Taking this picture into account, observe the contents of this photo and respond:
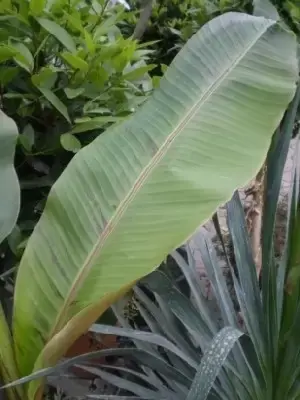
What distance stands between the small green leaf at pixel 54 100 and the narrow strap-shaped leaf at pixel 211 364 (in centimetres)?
43

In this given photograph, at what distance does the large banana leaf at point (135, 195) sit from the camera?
74cm

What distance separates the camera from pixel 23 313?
76 cm

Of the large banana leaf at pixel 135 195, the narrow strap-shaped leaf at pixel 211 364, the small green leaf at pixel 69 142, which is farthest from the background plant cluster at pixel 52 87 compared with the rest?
the narrow strap-shaped leaf at pixel 211 364

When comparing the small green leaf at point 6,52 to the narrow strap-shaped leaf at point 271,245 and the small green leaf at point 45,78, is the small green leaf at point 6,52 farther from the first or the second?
the narrow strap-shaped leaf at point 271,245

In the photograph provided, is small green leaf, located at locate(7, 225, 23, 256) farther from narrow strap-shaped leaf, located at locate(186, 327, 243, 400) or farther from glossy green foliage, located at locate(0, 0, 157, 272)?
narrow strap-shaped leaf, located at locate(186, 327, 243, 400)

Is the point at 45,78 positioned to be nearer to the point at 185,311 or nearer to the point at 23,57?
the point at 23,57

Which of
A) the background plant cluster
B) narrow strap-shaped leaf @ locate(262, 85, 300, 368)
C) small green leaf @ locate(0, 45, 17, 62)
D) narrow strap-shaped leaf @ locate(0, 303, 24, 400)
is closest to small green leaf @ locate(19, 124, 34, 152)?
the background plant cluster

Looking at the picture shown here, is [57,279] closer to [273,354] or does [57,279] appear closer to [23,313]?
[23,313]

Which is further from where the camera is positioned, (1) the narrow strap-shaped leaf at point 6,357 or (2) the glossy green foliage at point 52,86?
(2) the glossy green foliage at point 52,86

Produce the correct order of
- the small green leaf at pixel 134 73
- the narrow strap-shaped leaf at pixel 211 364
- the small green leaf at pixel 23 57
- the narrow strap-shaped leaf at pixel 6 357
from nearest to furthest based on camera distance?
the narrow strap-shaped leaf at pixel 211 364 → the narrow strap-shaped leaf at pixel 6 357 → the small green leaf at pixel 23 57 → the small green leaf at pixel 134 73

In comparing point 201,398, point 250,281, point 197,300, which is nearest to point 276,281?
point 250,281

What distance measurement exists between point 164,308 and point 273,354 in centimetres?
26

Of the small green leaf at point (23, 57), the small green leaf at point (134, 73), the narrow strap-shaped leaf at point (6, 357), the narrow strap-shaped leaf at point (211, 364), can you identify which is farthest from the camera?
the small green leaf at point (134, 73)

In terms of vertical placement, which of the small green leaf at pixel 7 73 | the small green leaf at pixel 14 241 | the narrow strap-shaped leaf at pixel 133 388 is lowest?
the narrow strap-shaped leaf at pixel 133 388
